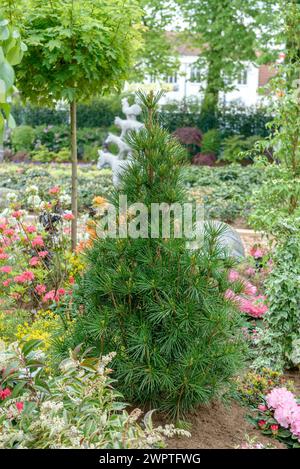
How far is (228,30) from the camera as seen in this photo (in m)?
17.4

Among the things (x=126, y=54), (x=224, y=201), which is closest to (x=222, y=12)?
(x=224, y=201)

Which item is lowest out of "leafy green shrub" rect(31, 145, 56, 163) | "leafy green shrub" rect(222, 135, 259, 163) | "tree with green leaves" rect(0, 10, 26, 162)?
"leafy green shrub" rect(31, 145, 56, 163)

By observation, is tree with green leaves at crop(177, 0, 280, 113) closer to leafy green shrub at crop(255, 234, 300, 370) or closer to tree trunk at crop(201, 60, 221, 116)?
tree trunk at crop(201, 60, 221, 116)

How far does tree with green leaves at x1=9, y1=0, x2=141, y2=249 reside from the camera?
5.23 metres

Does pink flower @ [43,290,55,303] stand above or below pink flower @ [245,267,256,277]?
above

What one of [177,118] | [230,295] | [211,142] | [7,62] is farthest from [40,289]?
[177,118]

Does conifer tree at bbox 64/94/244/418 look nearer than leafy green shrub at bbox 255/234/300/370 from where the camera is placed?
Yes

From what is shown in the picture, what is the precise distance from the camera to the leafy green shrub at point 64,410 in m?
2.61

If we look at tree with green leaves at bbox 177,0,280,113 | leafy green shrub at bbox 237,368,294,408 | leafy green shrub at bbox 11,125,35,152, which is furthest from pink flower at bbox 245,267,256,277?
leafy green shrub at bbox 11,125,35,152

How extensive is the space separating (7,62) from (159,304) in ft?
4.48

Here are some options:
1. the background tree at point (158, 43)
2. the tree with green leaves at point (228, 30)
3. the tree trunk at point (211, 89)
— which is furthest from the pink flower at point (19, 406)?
the tree trunk at point (211, 89)

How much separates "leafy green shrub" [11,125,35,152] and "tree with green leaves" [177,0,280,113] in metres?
5.64

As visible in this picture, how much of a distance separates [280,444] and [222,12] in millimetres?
16086
